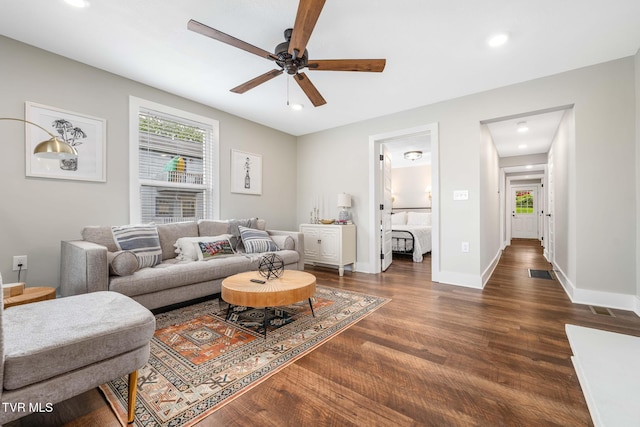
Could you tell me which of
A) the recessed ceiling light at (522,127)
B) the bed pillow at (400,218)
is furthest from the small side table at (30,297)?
the bed pillow at (400,218)

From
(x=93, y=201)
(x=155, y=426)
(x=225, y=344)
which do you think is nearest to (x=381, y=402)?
(x=155, y=426)

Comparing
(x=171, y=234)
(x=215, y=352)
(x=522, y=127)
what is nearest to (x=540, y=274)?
(x=522, y=127)

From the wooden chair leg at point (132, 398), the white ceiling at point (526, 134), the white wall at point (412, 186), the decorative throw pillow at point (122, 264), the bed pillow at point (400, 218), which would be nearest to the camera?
the wooden chair leg at point (132, 398)

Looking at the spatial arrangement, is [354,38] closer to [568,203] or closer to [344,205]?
[344,205]

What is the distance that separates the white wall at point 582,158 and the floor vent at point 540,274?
4.38 ft

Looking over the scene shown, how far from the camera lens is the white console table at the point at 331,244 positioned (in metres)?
4.21

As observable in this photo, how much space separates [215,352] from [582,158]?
402cm

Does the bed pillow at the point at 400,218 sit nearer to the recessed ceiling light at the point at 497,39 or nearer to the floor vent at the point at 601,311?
the floor vent at the point at 601,311

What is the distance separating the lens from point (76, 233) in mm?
2758

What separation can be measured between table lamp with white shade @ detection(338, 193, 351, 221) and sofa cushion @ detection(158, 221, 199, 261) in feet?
7.49

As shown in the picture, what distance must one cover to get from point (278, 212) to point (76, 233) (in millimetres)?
2873

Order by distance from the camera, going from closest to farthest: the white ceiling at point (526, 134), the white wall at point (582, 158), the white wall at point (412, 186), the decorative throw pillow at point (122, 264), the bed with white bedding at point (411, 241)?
1. the decorative throw pillow at point (122, 264)
2. the white wall at point (582, 158)
3. the white ceiling at point (526, 134)
4. the bed with white bedding at point (411, 241)
5. the white wall at point (412, 186)

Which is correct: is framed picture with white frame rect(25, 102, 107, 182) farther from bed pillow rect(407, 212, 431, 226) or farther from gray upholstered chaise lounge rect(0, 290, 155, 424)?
bed pillow rect(407, 212, 431, 226)

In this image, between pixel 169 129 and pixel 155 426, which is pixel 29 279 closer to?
pixel 169 129
